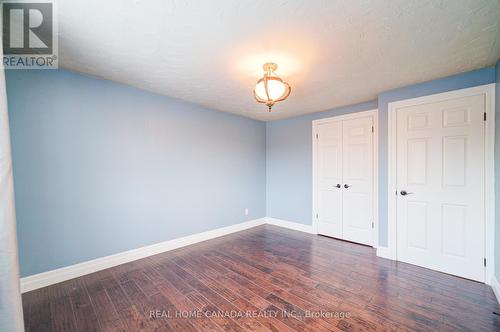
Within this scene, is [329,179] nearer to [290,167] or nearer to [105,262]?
[290,167]

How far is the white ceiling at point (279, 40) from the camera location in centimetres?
151

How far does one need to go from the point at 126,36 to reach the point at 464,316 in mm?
3947

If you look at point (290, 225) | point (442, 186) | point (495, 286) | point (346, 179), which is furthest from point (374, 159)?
point (290, 225)

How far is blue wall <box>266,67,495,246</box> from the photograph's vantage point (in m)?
3.15

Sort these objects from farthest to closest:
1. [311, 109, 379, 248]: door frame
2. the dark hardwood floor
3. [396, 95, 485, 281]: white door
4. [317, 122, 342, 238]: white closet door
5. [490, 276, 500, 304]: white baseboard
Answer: [317, 122, 342, 238]: white closet door, [311, 109, 379, 248]: door frame, [396, 95, 485, 281]: white door, [490, 276, 500, 304]: white baseboard, the dark hardwood floor

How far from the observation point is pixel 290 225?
4645mm

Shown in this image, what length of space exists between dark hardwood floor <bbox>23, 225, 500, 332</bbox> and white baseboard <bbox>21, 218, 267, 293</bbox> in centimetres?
9

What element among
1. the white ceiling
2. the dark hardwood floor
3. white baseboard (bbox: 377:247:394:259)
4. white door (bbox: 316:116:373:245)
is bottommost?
the dark hardwood floor

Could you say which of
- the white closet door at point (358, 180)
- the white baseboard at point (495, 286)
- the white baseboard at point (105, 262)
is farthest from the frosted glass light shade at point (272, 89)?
the white baseboard at point (495, 286)

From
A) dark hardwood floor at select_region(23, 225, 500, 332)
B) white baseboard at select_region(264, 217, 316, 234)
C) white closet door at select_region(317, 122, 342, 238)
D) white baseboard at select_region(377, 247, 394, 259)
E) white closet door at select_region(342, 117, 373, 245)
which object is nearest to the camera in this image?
dark hardwood floor at select_region(23, 225, 500, 332)

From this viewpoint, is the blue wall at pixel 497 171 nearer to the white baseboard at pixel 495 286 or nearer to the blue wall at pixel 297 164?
the white baseboard at pixel 495 286

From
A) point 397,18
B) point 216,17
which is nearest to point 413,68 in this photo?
point 397,18

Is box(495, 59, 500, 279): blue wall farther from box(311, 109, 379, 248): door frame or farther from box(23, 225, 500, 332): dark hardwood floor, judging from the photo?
box(311, 109, 379, 248): door frame

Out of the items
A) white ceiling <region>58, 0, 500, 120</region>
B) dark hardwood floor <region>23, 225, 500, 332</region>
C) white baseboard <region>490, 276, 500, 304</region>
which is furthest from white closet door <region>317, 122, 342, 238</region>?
white baseboard <region>490, 276, 500, 304</region>
